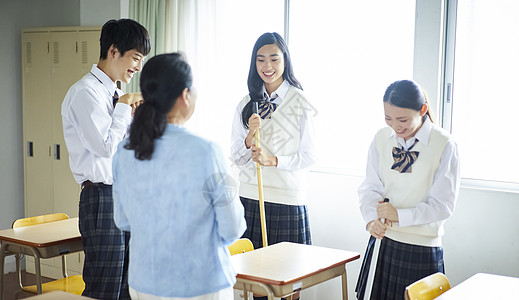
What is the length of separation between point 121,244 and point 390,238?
1341 mm

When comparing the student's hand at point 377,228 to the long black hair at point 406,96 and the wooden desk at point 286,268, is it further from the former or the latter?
the long black hair at point 406,96

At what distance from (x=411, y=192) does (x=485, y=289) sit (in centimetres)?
58

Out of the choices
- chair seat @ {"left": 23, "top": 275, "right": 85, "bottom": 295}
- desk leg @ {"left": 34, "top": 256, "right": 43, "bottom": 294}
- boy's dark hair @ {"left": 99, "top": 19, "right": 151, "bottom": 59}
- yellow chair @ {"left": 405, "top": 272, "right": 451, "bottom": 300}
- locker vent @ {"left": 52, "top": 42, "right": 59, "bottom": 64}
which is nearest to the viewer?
yellow chair @ {"left": 405, "top": 272, "right": 451, "bottom": 300}

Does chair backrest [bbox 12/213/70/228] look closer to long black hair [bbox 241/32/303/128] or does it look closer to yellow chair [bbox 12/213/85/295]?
yellow chair [bbox 12/213/85/295]

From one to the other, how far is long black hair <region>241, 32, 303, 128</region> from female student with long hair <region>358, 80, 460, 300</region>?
807 mm

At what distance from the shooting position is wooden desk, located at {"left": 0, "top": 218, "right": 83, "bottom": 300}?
115 inches

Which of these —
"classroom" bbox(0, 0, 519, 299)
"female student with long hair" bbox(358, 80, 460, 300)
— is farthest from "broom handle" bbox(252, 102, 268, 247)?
"female student with long hair" bbox(358, 80, 460, 300)

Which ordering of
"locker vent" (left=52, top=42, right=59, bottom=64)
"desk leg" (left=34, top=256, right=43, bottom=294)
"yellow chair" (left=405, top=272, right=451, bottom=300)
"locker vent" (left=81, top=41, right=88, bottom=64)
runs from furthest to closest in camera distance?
1. "locker vent" (left=52, top=42, right=59, bottom=64)
2. "locker vent" (left=81, top=41, right=88, bottom=64)
3. "desk leg" (left=34, top=256, right=43, bottom=294)
4. "yellow chair" (left=405, top=272, right=451, bottom=300)

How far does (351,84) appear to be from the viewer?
400 centimetres

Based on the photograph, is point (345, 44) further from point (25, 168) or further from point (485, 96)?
point (25, 168)

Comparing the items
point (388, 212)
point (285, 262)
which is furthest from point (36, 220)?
point (388, 212)

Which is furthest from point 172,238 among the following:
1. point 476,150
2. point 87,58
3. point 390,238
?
point 87,58

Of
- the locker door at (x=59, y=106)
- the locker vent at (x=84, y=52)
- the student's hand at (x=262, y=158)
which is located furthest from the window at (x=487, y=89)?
the locker door at (x=59, y=106)

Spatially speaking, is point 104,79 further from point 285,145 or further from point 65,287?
point 65,287
